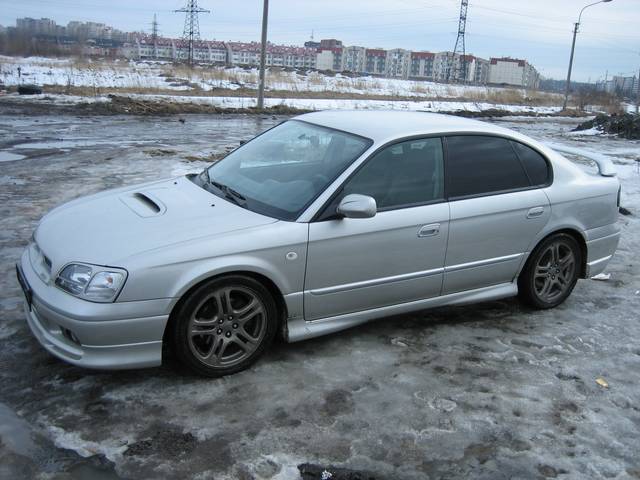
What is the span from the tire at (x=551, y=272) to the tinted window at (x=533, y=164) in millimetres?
490

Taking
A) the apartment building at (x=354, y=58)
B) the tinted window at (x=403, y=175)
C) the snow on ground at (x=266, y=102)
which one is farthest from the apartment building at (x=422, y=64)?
the tinted window at (x=403, y=175)

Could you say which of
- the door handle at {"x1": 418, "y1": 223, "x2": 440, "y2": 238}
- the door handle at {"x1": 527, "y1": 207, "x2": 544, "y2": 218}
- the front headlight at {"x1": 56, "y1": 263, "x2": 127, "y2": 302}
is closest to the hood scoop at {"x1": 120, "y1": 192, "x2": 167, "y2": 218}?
the front headlight at {"x1": 56, "y1": 263, "x2": 127, "y2": 302}

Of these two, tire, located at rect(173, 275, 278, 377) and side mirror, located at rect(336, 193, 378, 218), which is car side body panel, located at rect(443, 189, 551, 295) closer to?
side mirror, located at rect(336, 193, 378, 218)

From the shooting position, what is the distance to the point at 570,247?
5184mm

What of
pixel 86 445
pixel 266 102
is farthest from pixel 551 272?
pixel 266 102

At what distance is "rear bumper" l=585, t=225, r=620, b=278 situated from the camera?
5.26 metres

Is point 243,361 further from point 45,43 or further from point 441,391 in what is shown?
point 45,43

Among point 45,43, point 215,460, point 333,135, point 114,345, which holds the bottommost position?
point 215,460

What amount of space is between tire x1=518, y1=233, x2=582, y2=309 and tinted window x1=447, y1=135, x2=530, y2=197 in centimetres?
59

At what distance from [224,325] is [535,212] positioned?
8.69ft

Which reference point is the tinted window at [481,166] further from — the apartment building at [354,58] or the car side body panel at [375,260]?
the apartment building at [354,58]

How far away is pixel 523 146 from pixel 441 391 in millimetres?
2277

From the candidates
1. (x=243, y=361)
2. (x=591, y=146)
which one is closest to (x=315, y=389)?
(x=243, y=361)

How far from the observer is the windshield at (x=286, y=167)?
411 centimetres
